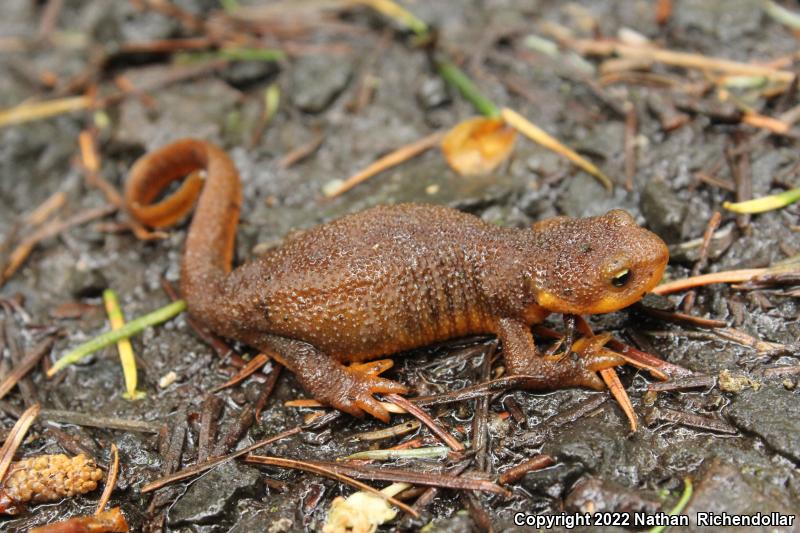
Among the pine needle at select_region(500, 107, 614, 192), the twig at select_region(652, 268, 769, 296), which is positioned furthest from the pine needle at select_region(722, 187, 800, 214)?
the pine needle at select_region(500, 107, 614, 192)

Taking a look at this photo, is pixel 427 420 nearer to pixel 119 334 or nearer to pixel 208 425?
pixel 208 425

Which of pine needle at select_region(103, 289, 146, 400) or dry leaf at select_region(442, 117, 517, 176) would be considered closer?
pine needle at select_region(103, 289, 146, 400)

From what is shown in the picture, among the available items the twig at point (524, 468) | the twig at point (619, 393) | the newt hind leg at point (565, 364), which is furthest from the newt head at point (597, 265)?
the twig at point (524, 468)

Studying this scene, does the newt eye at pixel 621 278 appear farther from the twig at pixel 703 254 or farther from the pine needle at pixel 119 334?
the pine needle at pixel 119 334

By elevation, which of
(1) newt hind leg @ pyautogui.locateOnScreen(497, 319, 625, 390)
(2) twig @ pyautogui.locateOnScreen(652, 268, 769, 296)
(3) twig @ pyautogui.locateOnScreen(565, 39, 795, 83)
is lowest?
(1) newt hind leg @ pyautogui.locateOnScreen(497, 319, 625, 390)

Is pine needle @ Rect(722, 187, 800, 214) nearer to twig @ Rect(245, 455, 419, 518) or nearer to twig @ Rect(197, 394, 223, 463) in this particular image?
twig @ Rect(245, 455, 419, 518)

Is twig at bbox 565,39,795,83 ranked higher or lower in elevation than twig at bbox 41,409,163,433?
higher
